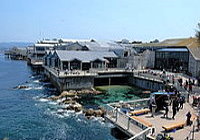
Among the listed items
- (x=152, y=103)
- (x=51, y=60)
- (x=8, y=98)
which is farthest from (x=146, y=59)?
(x=152, y=103)

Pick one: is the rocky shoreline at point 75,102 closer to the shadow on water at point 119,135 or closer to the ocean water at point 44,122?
the ocean water at point 44,122

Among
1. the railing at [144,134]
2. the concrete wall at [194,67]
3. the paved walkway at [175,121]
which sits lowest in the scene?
the paved walkway at [175,121]

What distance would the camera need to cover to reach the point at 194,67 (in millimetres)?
42062

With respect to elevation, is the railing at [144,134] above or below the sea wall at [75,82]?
above

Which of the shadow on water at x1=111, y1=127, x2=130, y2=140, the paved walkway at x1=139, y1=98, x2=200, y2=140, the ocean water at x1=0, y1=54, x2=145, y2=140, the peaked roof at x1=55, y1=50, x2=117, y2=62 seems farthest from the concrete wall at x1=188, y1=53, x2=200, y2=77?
the shadow on water at x1=111, y1=127, x2=130, y2=140

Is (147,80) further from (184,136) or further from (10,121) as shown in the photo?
(184,136)

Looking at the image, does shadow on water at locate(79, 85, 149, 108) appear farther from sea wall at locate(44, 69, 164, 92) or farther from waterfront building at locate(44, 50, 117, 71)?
waterfront building at locate(44, 50, 117, 71)

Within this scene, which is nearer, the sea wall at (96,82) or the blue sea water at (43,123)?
the blue sea water at (43,123)

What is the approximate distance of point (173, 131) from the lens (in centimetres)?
1541

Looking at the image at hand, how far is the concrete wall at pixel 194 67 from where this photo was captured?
40731 mm

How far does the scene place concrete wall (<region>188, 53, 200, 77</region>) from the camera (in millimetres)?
40731

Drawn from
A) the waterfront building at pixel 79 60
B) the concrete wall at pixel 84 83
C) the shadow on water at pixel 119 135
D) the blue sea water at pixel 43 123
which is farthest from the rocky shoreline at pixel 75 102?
the waterfront building at pixel 79 60

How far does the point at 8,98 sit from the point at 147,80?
79.9 ft

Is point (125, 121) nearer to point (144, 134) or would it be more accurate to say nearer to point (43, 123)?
point (144, 134)
